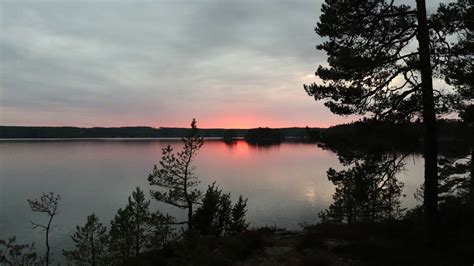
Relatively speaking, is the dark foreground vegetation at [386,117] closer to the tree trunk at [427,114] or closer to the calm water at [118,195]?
the tree trunk at [427,114]

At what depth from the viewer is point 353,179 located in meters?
12.5

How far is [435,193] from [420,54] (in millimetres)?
4579

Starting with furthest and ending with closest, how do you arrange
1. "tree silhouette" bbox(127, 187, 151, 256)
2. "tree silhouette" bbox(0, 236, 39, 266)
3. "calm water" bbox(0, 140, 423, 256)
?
"calm water" bbox(0, 140, 423, 256)
"tree silhouette" bbox(127, 187, 151, 256)
"tree silhouette" bbox(0, 236, 39, 266)

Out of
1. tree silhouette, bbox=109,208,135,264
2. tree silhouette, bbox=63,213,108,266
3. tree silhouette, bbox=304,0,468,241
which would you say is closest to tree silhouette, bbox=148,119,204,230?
tree silhouette, bbox=109,208,135,264

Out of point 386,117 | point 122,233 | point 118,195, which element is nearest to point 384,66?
point 386,117

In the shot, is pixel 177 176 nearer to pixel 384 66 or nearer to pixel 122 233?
pixel 122 233

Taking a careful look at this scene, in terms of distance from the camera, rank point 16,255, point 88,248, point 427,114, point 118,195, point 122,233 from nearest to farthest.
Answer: point 427,114 → point 16,255 → point 122,233 → point 88,248 → point 118,195

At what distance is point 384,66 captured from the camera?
1190cm

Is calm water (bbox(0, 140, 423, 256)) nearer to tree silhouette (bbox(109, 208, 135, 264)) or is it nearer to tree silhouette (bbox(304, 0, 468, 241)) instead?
tree silhouette (bbox(109, 208, 135, 264))

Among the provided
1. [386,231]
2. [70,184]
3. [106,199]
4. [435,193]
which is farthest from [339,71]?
[70,184]

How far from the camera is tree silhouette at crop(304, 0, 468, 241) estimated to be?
11.3m

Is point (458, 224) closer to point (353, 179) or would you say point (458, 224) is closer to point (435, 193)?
point (435, 193)

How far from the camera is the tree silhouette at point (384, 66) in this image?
11.3 metres

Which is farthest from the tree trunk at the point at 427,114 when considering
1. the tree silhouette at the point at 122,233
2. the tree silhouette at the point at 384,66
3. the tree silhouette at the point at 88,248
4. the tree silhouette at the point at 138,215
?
the tree silhouette at the point at 122,233
